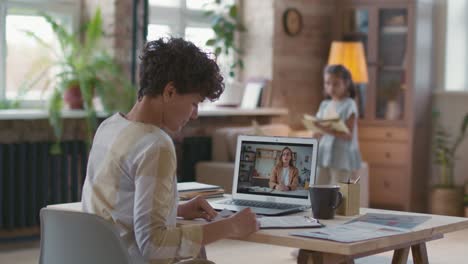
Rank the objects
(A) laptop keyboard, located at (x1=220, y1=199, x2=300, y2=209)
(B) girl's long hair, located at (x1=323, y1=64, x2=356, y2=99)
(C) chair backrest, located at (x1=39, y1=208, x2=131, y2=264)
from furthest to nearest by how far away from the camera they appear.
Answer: (B) girl's long hair, located at (x1=323, y1=64, x2=356, y2=99) < (A) laptop keyboard, located at (x1=220, y1=199, x2=300, y2=209) < (C) chair backrest, located at (x1=39, y1=208, x2=131, y2=264)

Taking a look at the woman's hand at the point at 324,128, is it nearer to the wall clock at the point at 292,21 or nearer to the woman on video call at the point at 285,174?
the wall clock at the point at 292,21

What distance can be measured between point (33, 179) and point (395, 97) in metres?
3.27

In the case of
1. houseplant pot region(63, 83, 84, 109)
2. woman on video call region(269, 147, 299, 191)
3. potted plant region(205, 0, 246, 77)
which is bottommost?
woman on video call region(269, 147, 299, 191)

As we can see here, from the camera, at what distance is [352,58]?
690cm

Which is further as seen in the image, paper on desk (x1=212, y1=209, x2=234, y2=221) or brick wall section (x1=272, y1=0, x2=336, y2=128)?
brick wall section (x1=272, y1=0, x2=336, y2=128)

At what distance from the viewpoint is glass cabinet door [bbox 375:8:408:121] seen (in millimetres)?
7227

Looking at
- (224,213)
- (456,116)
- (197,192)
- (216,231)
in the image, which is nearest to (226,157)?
(456,116)

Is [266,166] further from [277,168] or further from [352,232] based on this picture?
[352,232]

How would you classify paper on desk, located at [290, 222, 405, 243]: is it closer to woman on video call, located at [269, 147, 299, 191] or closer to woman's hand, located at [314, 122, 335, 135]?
woman on video call, located at [269, 147, 299, 191]

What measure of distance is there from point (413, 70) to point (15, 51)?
334 cm

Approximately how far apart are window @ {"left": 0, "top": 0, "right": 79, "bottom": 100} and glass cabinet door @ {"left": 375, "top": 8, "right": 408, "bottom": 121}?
2.90 metres

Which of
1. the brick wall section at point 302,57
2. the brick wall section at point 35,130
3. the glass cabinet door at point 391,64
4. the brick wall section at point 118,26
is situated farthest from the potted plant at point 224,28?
the brick wall section at point 35,130

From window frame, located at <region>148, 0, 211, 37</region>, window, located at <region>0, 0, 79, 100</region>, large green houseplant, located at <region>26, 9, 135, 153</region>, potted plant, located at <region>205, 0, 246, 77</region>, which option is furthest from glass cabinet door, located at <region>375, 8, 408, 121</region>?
window, located at <region>0, 0, 79, 100</region>

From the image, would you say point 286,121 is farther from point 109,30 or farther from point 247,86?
point 109,30
